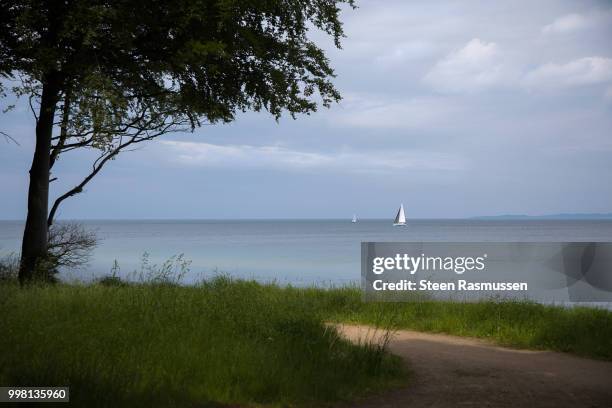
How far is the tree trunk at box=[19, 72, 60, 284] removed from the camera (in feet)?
55.9

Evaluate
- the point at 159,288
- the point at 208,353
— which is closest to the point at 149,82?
the point at 159,288

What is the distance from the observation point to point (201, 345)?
31.0 feet

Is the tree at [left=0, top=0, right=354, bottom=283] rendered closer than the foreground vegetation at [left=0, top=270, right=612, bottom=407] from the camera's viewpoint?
No

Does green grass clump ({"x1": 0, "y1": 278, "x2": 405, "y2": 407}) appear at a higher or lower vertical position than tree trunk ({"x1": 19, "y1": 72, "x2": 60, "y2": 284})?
lower

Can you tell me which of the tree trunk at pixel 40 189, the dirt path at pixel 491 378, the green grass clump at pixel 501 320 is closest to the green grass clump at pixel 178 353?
the dirt path at pixel 491 378

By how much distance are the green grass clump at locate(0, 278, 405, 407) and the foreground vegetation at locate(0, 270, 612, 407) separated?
0.06ft

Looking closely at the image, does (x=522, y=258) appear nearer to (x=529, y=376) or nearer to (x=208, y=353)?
(x=529, y=376)

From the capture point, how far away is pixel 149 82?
58.1 feet

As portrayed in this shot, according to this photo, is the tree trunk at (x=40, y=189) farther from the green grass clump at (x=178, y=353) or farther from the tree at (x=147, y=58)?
the green grass clump at (x=178, y=353)

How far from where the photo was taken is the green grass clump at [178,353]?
25.4ft

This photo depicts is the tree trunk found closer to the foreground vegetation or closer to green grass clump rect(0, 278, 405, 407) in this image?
the foreground vegetation

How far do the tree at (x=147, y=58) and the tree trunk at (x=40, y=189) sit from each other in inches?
1.0

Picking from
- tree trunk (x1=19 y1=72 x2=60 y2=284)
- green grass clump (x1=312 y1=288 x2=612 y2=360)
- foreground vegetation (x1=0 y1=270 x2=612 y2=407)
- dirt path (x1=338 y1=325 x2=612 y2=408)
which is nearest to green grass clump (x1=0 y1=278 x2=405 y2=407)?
foreground vegetation (x1=0 y1=270 x2=612 y2=407)

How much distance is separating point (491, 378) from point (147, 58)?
36.5ft
